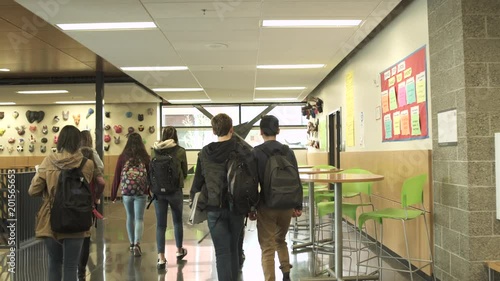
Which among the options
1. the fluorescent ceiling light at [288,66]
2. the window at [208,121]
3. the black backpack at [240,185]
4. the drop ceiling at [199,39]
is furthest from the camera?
the window at [208,121]

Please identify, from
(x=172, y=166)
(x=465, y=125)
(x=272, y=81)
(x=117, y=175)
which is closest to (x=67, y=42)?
(x=117, y=175)

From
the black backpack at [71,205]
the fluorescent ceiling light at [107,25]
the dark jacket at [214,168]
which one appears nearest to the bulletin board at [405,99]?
the dark jacket at [214,168]

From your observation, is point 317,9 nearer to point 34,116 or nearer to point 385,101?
point 385,101

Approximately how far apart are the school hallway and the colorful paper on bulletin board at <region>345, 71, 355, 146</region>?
231 centimetres

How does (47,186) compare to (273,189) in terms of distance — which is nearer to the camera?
(47,186)

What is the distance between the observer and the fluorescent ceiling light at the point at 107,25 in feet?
14.7

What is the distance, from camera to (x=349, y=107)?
6789 mm

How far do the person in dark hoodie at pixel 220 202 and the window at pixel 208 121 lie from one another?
364 inches

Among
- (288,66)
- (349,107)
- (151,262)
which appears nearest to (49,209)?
(151,262)

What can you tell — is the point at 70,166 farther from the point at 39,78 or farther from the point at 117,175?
the point at 39,78

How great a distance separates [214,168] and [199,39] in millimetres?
2825

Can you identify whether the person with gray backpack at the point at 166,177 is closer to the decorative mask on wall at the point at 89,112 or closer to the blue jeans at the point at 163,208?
the blue jeans at the point at 163,208

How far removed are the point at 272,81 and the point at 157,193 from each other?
191 inches

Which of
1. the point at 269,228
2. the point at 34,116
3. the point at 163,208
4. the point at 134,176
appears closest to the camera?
the point at 269,228
